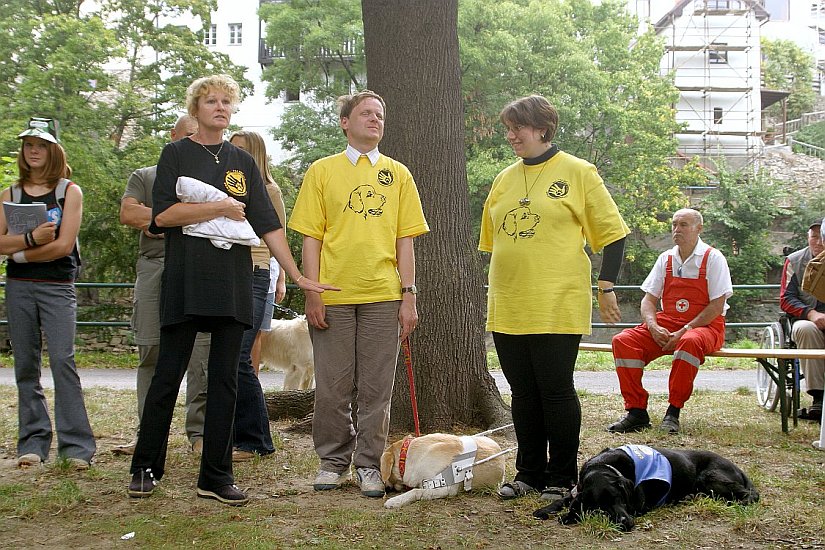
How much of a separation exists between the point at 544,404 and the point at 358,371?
102 cm

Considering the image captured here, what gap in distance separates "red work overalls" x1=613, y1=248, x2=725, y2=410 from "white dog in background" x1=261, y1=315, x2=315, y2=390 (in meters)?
3.34

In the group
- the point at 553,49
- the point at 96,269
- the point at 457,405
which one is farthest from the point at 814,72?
the point at 457,405

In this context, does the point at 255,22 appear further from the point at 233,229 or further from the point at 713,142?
the point at 233,229

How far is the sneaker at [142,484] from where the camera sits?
4.61m

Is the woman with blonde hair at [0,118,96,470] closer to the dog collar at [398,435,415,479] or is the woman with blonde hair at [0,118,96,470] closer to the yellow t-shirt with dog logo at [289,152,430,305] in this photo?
the yellow t-shirt with dog logo at [289,152,430,305]

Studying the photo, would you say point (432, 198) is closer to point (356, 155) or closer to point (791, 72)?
point (356, 155)

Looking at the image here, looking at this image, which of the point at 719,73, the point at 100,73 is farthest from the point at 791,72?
the point at 100,73

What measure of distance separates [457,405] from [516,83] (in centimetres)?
2988

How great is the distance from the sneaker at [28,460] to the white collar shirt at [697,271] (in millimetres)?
4692

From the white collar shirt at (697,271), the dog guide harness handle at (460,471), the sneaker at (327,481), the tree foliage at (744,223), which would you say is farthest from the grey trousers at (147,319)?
the tree foliage at (744,223)

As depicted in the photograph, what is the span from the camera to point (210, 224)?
176 inches

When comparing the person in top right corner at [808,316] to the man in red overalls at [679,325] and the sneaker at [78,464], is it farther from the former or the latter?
the sneaker at [78,464]

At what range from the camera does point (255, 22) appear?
171ft

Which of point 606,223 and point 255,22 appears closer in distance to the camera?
point 606,223
